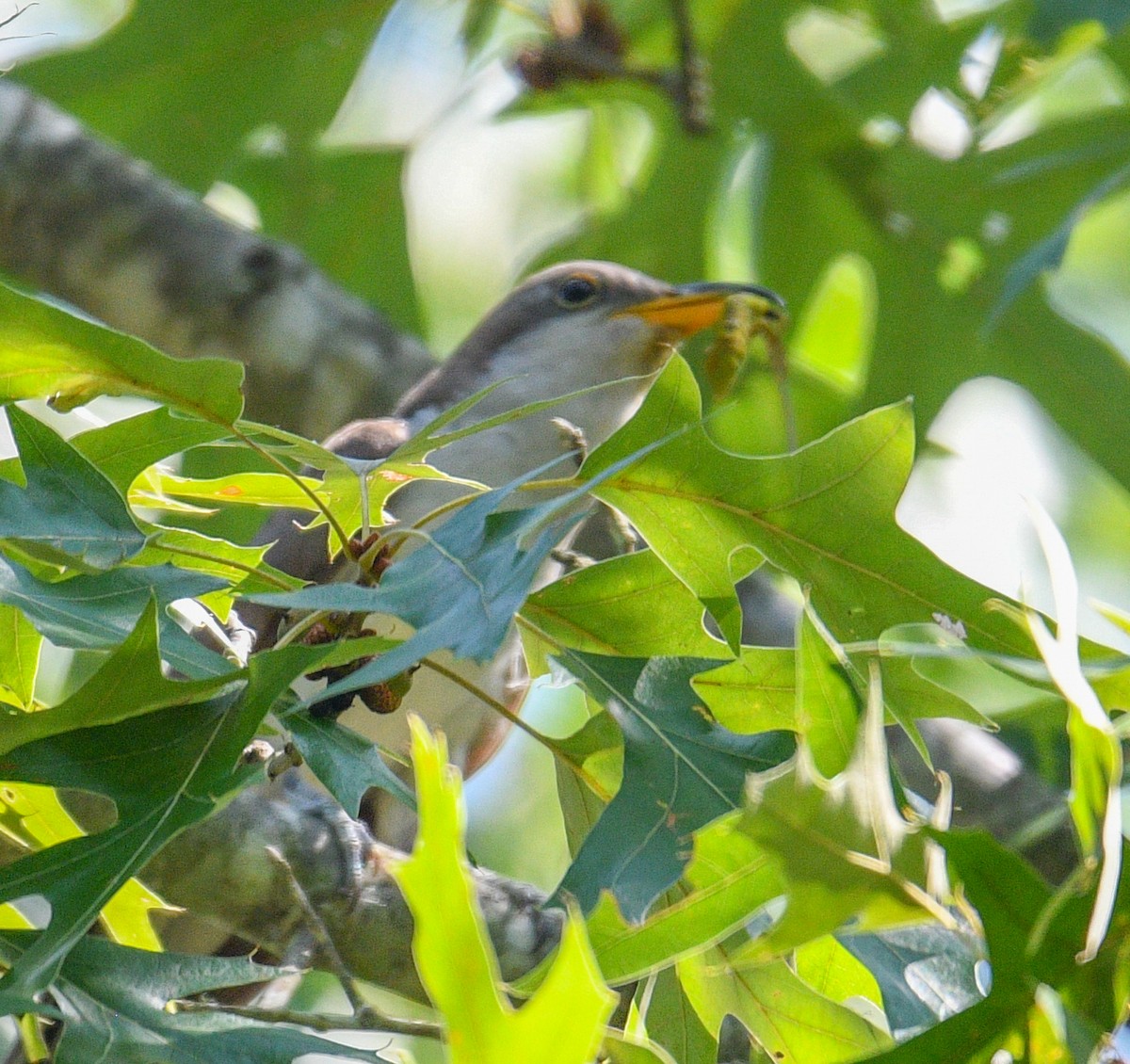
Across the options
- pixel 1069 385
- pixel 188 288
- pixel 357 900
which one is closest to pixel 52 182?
pixel 188 288

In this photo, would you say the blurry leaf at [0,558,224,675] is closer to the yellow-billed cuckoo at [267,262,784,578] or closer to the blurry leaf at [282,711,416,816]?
the blurry leaf at [282,711,416,816]

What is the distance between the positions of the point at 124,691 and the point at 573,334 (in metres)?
2.85

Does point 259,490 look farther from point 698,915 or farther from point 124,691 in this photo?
point 698,915

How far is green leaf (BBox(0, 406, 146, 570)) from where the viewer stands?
216 centimetres

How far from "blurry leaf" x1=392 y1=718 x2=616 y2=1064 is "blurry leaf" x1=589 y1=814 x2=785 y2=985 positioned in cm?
55

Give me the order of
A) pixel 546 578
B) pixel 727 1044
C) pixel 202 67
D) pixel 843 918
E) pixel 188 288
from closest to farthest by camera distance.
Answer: pixel 843 918 → pixel 727 1044 → pixel 546 578 → pixel 188 288 → pixel 202 67

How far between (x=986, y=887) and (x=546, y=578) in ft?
7.34

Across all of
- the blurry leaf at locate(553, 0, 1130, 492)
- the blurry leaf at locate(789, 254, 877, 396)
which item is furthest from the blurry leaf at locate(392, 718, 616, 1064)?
the blurry leaf at locate(789, 254, 877, 396)

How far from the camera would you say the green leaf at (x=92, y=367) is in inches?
87.7

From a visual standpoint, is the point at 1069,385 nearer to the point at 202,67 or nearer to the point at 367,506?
the point at 202,67

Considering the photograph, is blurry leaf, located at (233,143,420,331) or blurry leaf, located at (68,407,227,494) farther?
blurry leaf, located at (233,143,420,331)

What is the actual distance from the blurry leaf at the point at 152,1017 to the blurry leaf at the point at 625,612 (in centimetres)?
67

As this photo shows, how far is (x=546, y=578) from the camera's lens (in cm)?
380

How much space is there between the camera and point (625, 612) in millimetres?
2373
